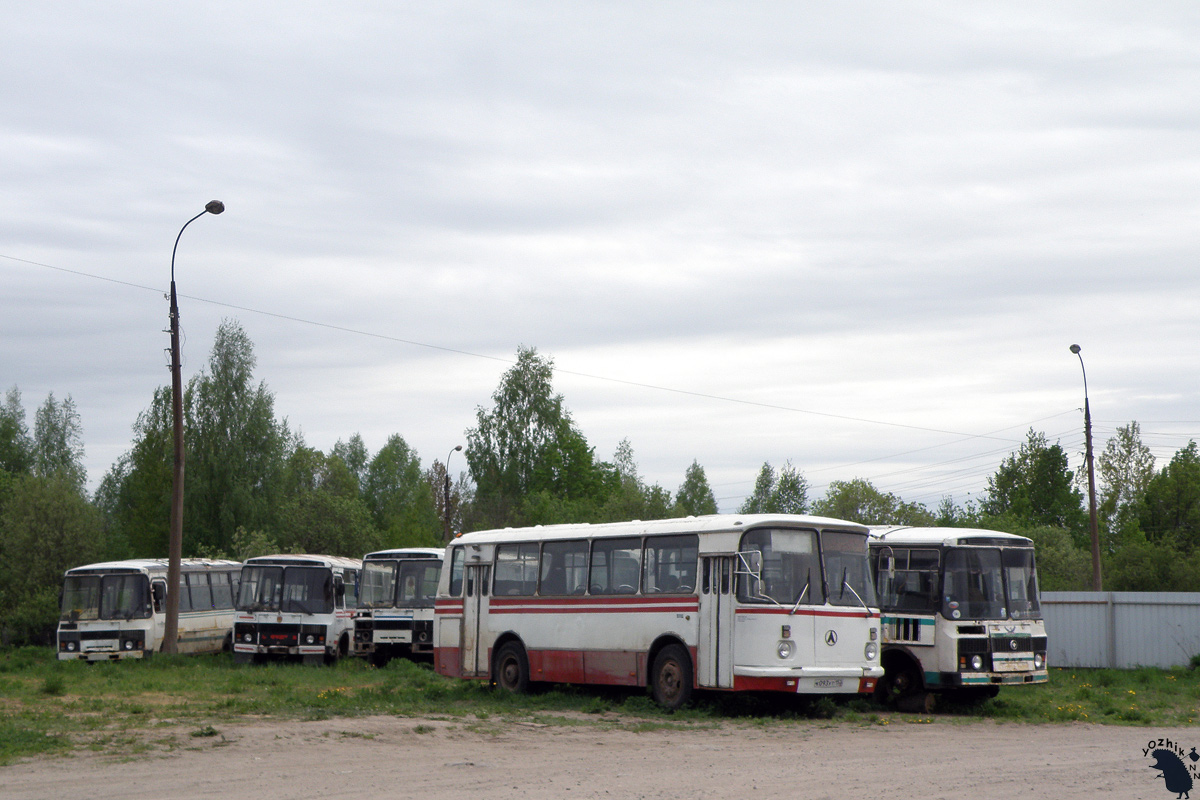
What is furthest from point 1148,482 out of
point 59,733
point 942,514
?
point 59,733

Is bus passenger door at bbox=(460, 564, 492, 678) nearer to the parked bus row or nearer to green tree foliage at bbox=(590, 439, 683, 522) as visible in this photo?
the parked bus row

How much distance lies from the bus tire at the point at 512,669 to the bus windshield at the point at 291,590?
34.9ft

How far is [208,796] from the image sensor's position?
10242 mm

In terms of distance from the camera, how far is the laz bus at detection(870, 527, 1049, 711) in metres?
19.0

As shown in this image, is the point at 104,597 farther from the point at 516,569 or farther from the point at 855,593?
the point at 855,593

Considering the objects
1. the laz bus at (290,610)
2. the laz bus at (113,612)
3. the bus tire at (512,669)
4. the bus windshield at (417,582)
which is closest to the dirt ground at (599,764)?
the bus tire at (512,669)

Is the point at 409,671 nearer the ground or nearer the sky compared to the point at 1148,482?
nearer the ground

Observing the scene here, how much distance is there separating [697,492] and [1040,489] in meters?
30.4

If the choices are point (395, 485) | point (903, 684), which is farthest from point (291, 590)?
point (395, 485)

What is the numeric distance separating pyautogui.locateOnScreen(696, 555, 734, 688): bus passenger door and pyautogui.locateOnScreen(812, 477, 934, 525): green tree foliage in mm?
60510

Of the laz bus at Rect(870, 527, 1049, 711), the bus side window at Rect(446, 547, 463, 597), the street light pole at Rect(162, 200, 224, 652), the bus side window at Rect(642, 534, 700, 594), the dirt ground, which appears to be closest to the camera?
the dirt ground

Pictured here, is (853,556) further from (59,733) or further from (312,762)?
(59,733)

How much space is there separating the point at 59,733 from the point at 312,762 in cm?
392

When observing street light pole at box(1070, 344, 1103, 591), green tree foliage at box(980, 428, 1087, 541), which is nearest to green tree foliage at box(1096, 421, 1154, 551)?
green tree foliage at box(980, 428, 1087, 541)
